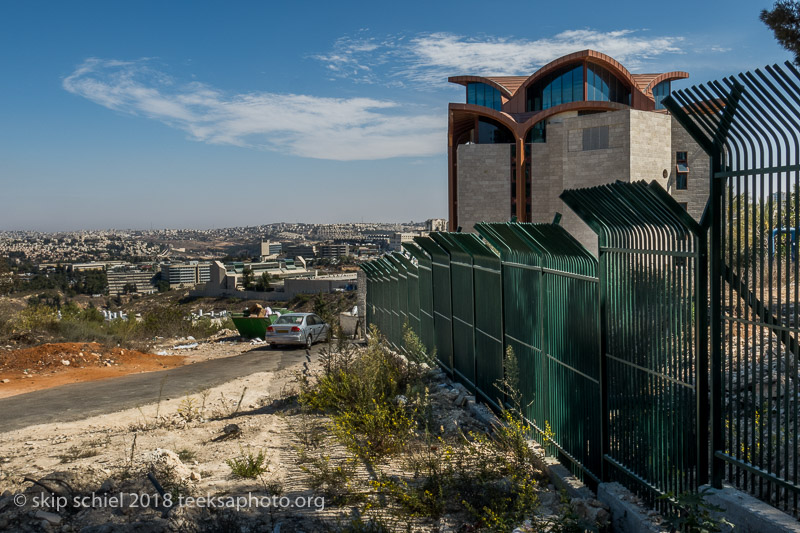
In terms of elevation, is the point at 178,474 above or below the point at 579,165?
below

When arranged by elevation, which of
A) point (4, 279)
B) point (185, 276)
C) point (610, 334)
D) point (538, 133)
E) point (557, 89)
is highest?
point (557, 89)

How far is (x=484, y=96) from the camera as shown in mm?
52281

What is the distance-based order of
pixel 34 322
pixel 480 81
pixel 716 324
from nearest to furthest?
pixel 716 324 → pixel 34 322 → pixel 480 81

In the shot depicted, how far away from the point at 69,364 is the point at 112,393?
22.2 feet

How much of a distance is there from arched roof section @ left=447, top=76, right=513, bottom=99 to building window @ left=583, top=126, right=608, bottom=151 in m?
10.2

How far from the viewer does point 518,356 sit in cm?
705

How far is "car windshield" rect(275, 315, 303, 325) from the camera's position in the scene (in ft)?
71.4

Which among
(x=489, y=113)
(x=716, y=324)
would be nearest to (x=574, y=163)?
(x=489, y=113)

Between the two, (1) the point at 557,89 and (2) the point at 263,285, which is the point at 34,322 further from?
(2) the point at 263,285

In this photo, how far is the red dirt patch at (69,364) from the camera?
1647cm

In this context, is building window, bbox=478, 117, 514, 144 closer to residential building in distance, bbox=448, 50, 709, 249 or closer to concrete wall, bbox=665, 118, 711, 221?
residential building in distance, bbox=448, 50, 709, 249

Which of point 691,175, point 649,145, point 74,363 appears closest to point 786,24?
point 74,363

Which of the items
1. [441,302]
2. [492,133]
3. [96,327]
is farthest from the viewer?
[492,133]

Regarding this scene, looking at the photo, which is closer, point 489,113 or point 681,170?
point 681,170
